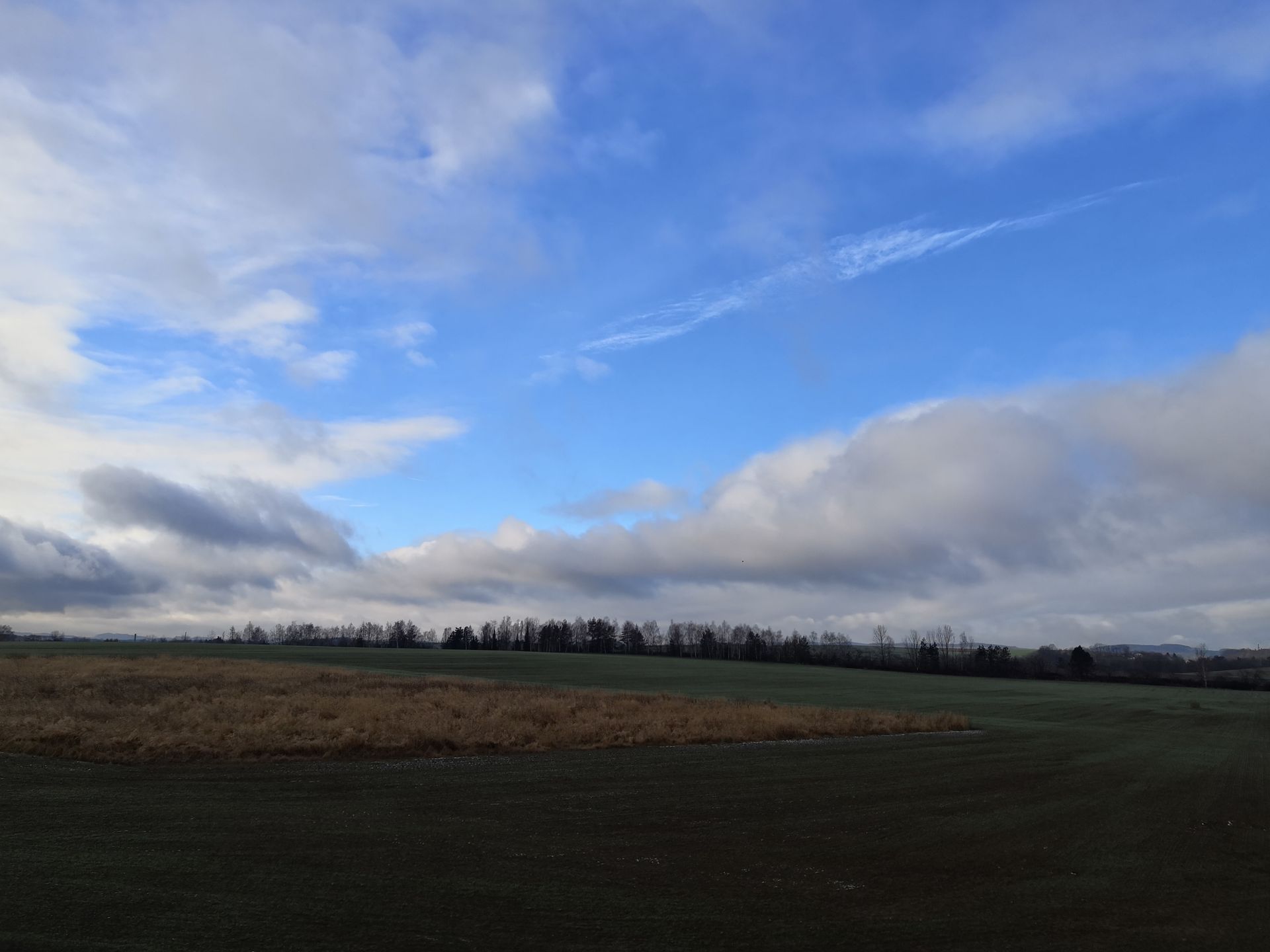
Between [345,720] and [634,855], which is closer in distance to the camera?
→ [634,855]

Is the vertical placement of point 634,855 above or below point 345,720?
above

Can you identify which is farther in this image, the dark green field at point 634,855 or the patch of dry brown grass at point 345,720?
the patch of dry brown grass at point 345,720

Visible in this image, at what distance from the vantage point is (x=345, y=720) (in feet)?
84.5

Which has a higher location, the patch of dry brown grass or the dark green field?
the dark green field

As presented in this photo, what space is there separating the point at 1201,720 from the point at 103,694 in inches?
2232

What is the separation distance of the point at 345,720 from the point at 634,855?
16.9m

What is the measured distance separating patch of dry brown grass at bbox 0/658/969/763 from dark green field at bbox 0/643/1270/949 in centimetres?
229

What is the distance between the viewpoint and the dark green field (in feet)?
27.8

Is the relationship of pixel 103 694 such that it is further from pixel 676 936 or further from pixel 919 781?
pixel 676 936

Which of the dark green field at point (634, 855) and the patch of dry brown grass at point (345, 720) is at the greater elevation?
the dark green field at point (634, 855)

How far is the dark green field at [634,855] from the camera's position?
8.46 metres

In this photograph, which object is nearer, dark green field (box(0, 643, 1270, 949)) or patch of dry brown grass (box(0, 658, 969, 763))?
dark green field (box(0, 643, 1270, 949))

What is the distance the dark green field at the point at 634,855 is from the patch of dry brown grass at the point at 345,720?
2290 mm

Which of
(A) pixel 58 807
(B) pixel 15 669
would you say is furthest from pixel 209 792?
(B) pixel 15 669
